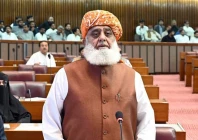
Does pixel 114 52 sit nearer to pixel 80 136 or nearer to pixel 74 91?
pixel 74 91

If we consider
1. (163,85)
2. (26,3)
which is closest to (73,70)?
(163,85)

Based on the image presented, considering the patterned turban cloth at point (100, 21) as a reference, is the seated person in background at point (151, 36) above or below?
above

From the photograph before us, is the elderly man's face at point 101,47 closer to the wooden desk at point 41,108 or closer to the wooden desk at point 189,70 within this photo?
the wooden desk at point 41,108

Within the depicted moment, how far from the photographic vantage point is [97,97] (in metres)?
2.69

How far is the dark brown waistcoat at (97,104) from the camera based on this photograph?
2.65m

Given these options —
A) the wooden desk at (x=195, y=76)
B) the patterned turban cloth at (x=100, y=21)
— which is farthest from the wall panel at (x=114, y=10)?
the patterned turban cloth at (x=100, y=21)

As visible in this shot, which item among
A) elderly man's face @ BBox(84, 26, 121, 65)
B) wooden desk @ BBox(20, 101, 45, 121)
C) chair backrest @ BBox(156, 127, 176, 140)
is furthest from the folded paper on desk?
wooden desk @ BBox(20, 101, 45, 121)

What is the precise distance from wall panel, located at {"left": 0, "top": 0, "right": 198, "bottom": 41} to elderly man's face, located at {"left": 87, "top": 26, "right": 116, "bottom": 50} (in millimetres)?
16537

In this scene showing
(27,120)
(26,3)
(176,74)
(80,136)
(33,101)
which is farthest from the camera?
(26,3)

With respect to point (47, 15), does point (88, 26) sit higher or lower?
lower

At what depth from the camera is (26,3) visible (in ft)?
62.7

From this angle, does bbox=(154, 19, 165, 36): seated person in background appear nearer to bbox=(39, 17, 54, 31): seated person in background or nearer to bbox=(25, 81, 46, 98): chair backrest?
bbox=(39, 17, 54, 31): seated person in background

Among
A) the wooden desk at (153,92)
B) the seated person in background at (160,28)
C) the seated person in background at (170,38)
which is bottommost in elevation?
the wooden desk at (153,92)

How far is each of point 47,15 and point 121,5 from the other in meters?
3.10
